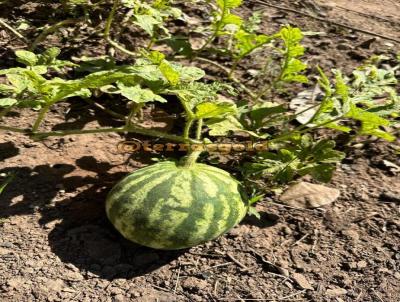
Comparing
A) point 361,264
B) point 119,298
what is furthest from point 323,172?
point 119,298

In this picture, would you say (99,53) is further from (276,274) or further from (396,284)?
(396,284)

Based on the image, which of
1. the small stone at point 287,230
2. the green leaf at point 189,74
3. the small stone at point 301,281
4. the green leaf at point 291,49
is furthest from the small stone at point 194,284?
the green leaf at point 291,49

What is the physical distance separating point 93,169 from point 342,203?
4.26 feet

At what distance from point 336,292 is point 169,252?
757 millimetres

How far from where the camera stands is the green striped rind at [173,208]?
240cm

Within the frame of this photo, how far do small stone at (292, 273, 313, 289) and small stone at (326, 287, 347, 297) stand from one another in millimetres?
78

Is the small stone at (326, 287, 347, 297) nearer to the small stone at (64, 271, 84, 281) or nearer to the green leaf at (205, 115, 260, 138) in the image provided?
the green leaf at (205, 115, 260, 138)

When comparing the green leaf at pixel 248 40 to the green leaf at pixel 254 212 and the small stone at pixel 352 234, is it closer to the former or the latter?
the green leaf at pixel 254 212

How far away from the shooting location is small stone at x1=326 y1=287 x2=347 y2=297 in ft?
8.05

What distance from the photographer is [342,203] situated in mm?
2916

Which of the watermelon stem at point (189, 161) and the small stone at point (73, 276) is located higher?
the watermelon stem at point (189, 161)

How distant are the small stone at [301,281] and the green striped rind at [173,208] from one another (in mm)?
351

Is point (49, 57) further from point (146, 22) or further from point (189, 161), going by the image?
point (189, 161)

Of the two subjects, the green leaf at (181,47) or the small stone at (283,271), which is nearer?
the small stone at (283,271)
